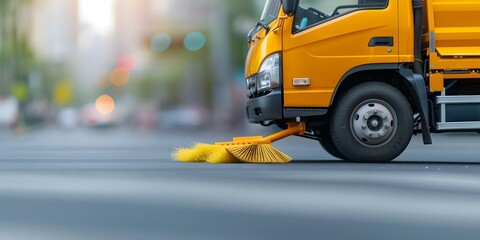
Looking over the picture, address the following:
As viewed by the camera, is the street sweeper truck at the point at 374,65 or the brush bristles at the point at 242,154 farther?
the brush bristles at the point at 242,154

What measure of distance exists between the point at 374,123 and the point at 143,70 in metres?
67.9

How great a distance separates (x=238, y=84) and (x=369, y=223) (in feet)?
141

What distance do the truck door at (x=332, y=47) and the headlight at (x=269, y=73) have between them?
101mm

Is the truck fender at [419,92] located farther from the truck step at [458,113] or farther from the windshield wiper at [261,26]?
the windshield wiper at [261,26]

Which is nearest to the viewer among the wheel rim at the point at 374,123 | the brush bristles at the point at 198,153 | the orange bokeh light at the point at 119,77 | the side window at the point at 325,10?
the wheel rim at the point at 374,123

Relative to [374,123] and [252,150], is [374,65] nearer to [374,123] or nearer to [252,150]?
[374,123]

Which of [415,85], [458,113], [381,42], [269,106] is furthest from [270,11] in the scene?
[458,113]

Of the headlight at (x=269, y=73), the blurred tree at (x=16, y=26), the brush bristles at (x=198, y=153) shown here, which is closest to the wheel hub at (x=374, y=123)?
the headlight at (x=269, y=73)

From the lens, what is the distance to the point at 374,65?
10867 mm

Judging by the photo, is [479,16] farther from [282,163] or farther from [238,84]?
[238,84]

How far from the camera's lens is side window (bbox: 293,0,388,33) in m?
10.9

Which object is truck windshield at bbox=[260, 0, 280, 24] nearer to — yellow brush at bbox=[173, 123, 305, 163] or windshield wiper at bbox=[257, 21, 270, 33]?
windshield wiper at bbox=[257, 21, 270, 33]

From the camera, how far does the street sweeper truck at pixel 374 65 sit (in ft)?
35.4

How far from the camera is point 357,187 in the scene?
25.0 ft
